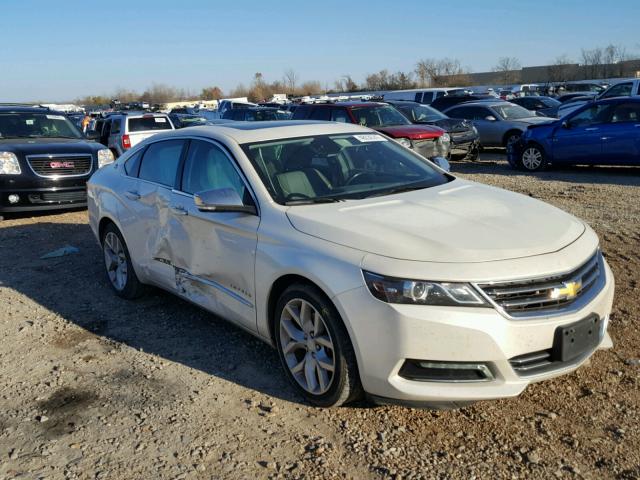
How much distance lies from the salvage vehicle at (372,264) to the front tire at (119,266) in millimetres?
667

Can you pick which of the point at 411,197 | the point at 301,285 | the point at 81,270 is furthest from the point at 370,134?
the point at 81,270

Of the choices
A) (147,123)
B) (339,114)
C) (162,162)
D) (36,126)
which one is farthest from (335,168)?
(147,123)

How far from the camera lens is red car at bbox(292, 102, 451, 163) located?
1291 centimetres

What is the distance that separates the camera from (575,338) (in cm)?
326

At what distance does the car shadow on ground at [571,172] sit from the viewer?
11883mm

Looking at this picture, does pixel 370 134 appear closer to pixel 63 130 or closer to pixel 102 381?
pixel 102 381

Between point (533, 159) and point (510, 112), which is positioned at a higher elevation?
point (510, 112)

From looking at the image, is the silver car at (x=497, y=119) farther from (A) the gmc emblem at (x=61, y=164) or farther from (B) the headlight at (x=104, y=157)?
(A) the gmc emblem at (x=61, y=164)

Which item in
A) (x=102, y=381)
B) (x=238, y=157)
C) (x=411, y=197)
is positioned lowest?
(x=102, y=381)

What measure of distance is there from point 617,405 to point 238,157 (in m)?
2.80

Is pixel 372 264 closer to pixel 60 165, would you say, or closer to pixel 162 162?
pixel 162 162

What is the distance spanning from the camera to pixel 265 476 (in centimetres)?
311

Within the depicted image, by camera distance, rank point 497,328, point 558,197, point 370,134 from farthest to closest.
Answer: point 558,197
point 370,134
point 497,328

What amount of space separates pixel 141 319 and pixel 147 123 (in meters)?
11.2
